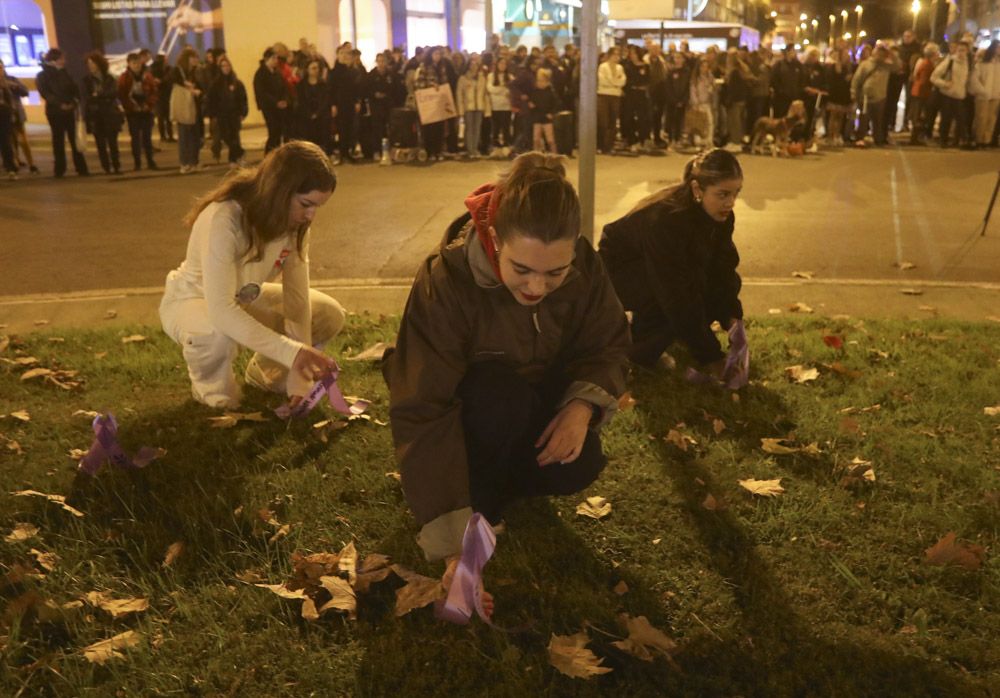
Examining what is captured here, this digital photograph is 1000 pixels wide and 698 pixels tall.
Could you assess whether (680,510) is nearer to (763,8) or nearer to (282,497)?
(282,497)

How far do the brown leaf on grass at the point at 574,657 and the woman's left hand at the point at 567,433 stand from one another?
1.85ft

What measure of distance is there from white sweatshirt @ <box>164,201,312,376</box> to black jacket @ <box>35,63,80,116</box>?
421 inches

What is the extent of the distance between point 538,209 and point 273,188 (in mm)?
1889

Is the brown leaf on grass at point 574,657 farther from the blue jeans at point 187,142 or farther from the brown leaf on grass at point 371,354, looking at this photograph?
the blue jeans at point 187,142

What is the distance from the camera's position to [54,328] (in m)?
6.09

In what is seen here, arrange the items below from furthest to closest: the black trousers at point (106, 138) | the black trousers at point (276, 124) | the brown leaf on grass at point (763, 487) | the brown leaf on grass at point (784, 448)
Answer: the black trousers at point (276, 124) < the black trousers at point (106, 138) < the brown leaf on grass at point (784, 448) < the brown leaf on grass at point (763, 487)

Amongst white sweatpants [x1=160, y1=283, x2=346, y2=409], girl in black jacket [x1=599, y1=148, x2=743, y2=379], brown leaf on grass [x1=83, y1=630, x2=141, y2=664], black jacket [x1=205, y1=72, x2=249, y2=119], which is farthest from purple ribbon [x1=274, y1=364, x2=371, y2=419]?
black jacket [x1=205, y1=72, x2=249, y2=119]

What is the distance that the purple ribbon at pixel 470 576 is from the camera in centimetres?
270

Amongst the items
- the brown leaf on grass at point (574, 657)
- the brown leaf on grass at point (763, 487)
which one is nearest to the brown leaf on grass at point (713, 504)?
the brown leaf on grass at point (763, 487)

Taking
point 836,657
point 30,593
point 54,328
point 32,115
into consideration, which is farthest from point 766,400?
point 32,115

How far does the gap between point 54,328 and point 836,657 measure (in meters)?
5.26

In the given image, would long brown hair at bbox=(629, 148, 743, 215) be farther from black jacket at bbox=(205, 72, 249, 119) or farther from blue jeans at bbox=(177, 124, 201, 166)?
black jacket at bbox=(205, 72, 249, 119)

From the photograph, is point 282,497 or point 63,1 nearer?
point 282,497

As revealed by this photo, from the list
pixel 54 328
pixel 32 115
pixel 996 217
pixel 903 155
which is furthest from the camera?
pixel 32 115
